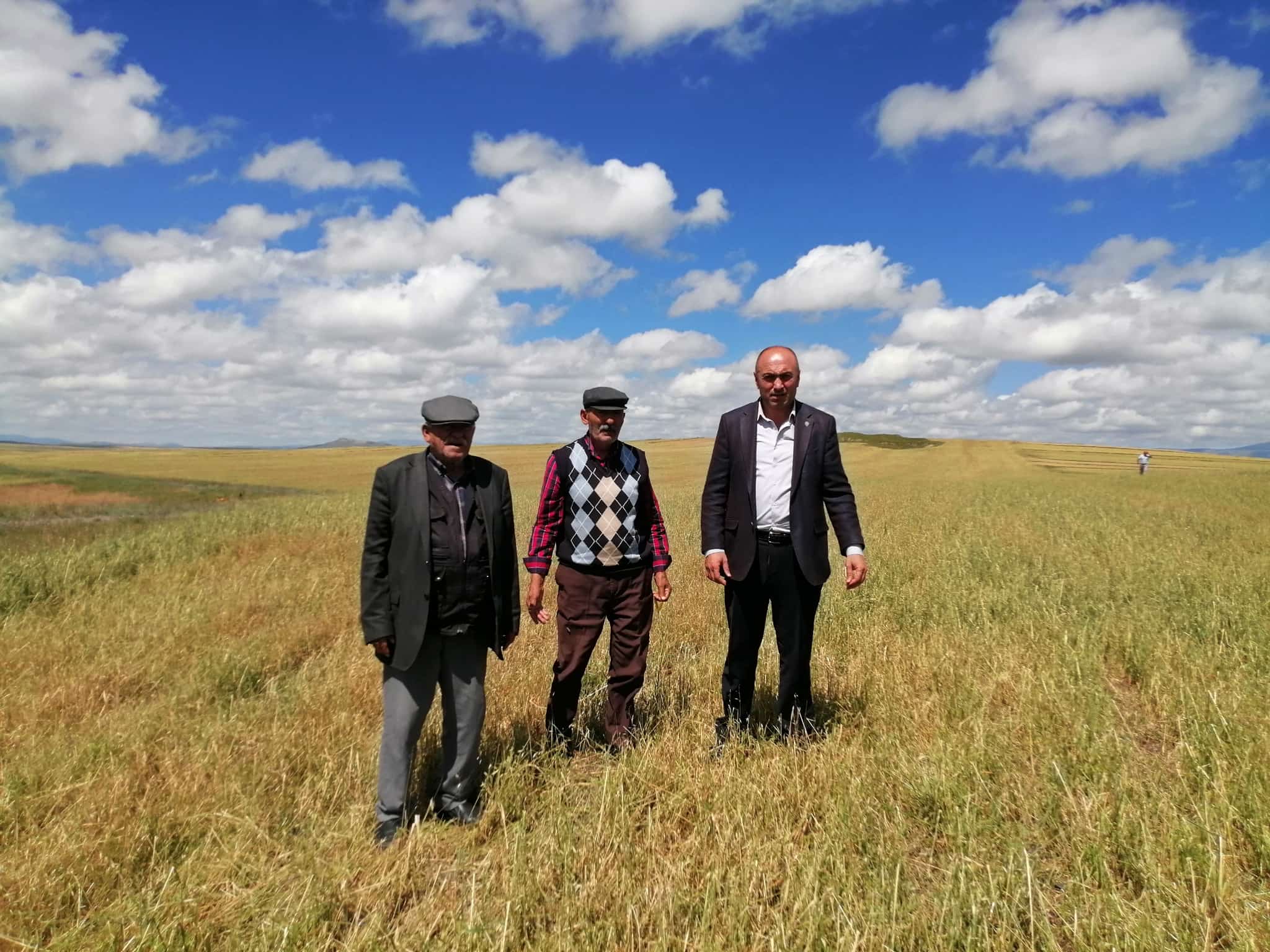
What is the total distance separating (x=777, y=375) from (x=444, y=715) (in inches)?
102

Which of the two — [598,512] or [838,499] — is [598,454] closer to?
[598,512]

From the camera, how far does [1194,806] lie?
284 centimetres

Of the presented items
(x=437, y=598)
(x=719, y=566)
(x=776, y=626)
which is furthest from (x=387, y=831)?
Answer: (x=776, y=626)

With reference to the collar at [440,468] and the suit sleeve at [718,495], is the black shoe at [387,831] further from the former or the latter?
the suit sleeve at [718,495]

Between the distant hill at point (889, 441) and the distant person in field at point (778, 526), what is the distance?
76572mm

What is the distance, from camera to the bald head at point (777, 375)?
12.8 feet

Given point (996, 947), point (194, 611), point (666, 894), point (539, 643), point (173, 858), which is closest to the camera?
point (996, 947)

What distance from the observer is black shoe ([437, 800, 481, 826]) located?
11.1 feet

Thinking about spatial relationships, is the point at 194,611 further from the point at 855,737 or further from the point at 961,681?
the point at 961,681

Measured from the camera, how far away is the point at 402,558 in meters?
3.33

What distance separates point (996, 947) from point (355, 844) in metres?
2.59

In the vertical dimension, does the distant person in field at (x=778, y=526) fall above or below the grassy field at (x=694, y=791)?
above

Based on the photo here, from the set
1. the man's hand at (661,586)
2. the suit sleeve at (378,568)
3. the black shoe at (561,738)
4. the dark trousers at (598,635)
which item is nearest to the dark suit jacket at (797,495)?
the man's hand at (661,586)

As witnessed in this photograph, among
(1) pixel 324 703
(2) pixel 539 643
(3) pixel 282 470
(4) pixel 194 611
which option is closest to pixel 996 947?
(1) pixel 324 703
